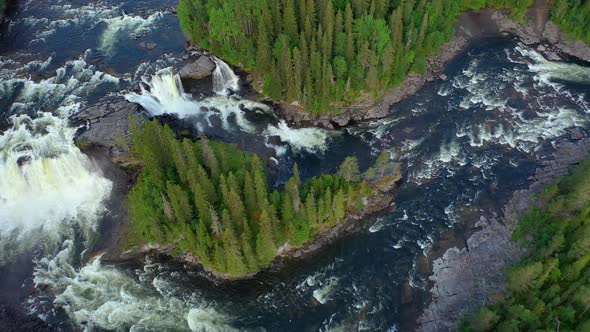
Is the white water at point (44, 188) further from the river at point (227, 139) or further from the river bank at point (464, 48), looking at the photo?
the river bank at point (464, 48)

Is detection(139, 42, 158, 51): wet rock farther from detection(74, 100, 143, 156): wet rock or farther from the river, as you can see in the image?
detection(74, 100, 143, 156): wet rock

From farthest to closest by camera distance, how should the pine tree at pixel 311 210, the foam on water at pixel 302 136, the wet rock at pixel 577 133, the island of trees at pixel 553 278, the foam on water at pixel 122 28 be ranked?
the foam on water at pixel 122 28
the foam on water at pixel 302 136
the wet rock at pixel 577 133
the pine tree at pixel 311 210
the island of trees at pixel 553 278

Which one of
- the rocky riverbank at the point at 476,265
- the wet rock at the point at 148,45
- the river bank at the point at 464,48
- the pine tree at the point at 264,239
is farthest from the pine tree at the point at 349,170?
the wet rock at the point at 148,45

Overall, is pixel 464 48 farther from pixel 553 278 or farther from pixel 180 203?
pixel 180 203

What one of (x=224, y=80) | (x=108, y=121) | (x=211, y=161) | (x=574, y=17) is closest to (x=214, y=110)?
(x=224, y=80)

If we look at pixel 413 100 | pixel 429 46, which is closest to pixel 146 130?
pixel 413 100

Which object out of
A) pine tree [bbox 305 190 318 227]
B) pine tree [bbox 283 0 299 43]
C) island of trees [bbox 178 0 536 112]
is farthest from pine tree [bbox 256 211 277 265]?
pine tree [bbox 283 0 299 43]

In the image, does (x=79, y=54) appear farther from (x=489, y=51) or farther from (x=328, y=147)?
(x=489, y=51)
